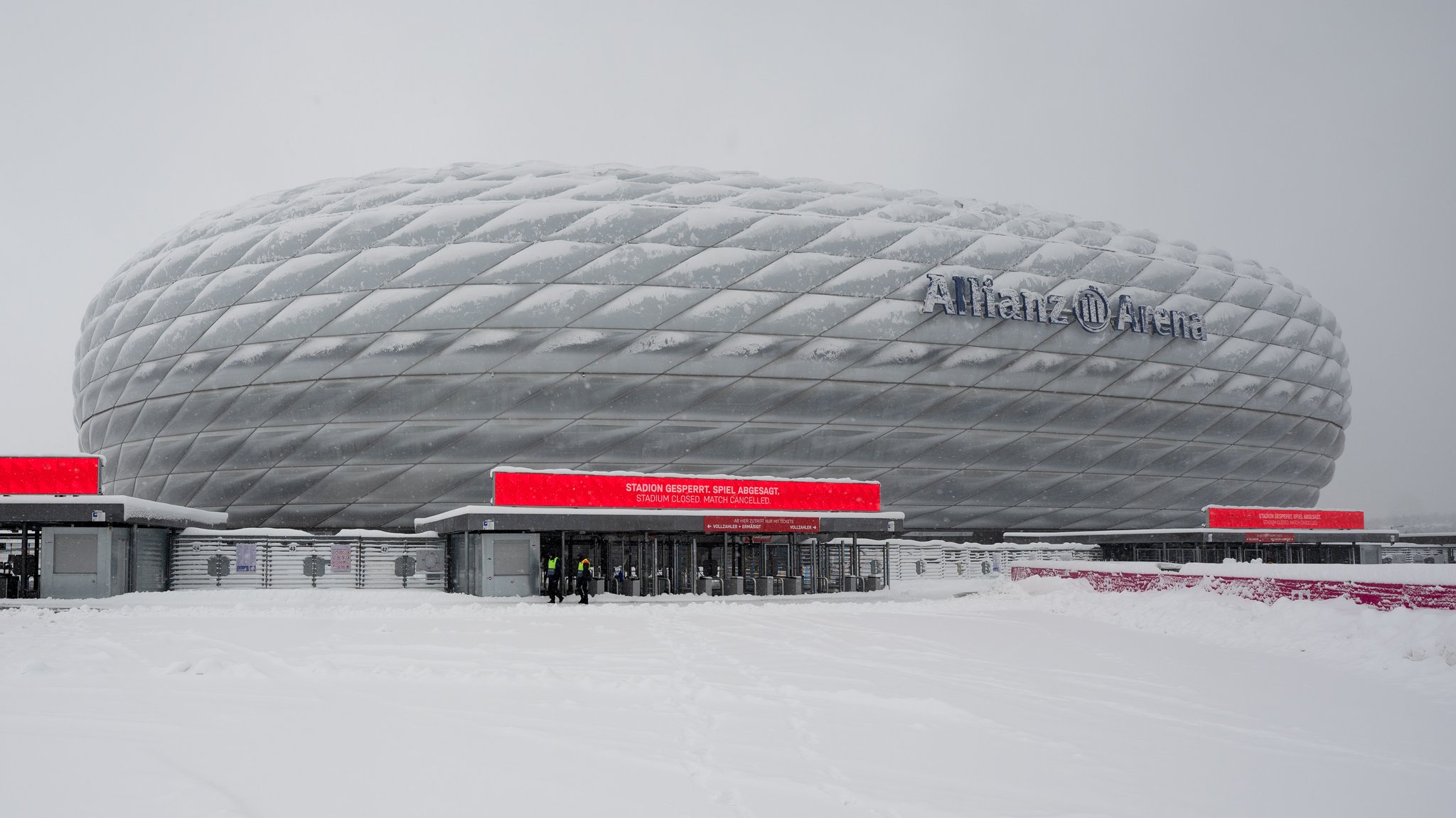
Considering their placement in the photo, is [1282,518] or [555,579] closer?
[555,579]

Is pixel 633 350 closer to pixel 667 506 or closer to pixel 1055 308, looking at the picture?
pixel 667 506

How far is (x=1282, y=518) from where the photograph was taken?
43219 mm

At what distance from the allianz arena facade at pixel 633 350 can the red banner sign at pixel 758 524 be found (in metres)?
7.80

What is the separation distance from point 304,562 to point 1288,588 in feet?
84.5

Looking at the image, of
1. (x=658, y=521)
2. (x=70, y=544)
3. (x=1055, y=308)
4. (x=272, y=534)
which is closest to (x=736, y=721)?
(x=658, y=521)

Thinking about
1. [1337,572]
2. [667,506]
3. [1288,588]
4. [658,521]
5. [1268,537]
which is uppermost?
[667,506]

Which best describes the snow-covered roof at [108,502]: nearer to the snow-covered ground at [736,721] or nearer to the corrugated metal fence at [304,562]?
the corrugated metal fence at [304,562]

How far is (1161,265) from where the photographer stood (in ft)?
147

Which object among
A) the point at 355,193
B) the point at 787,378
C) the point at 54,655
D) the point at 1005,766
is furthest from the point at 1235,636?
the point at 355,193

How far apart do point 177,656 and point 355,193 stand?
99.0ft

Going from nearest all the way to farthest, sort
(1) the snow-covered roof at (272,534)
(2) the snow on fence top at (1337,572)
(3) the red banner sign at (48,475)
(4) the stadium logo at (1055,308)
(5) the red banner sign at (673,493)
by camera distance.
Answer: (2) the snow on fence top at (1337,572)
(3) the red banner sign at (48,475)
(5) the red banner sign at (673,493)
(1) the snow-covered roof at (272,534)
(4) the stadium logo at (1055,308)

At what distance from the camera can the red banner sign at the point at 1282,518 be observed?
4153cm

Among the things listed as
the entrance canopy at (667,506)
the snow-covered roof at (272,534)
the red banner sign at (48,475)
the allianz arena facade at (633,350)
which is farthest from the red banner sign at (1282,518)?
the red banner sign at (48,475)

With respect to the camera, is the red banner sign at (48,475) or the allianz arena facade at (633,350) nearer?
the red banner sign at (48,475)
